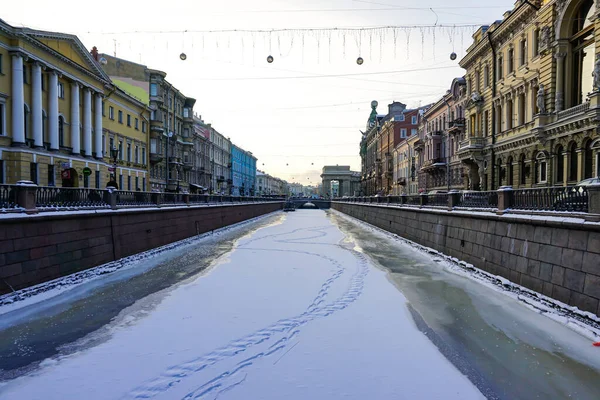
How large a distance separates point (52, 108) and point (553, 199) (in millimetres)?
32642

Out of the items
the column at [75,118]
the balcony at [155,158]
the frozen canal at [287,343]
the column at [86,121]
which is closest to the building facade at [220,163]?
the balcony at [155,158]

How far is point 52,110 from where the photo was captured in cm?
3077

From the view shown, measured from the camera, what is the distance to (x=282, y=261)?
15.7m

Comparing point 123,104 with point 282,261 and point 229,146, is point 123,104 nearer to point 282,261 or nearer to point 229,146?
point 282,261

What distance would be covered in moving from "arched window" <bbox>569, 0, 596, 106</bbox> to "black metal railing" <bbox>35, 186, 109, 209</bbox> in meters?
22.6

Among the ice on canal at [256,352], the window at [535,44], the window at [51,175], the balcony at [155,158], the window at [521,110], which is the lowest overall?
the ice on canal at [256,352]

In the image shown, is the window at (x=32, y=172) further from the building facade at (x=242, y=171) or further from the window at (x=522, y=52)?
the building facade at (x=242, y=171)

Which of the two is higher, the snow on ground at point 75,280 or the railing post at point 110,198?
the railing post at point 110,198

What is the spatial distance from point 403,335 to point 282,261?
8.64 metres

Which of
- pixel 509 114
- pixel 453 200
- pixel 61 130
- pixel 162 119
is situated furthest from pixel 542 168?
pixel 162 119

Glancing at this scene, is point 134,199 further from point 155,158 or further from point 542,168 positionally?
point 155,158

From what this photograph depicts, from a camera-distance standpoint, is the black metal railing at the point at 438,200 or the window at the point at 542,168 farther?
the window at the point at 542,168

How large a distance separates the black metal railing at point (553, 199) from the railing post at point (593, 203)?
0.80 feet

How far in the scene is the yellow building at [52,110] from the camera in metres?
26.7
